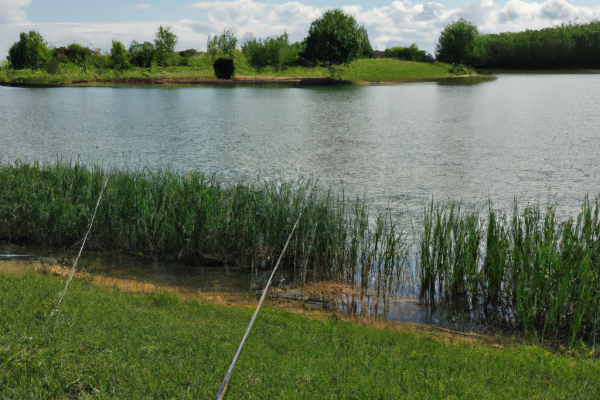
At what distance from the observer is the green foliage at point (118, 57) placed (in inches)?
2547

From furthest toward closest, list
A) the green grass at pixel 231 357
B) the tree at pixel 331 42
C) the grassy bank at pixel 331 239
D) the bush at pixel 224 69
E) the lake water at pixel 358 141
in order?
the tree at pixel 331 42, the bush at pixel 224 69, the lake water at pixel 358 141, the grassy bank at pixel 331 239, the green grass at pixel 231 357

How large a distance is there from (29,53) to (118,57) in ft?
41.5

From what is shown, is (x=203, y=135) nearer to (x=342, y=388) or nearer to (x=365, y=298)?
(x=365, y=298)

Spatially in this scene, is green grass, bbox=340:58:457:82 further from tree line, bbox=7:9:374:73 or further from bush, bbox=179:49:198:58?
bush, bbox=179:49:198:58

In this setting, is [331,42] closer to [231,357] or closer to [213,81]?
[213,81]

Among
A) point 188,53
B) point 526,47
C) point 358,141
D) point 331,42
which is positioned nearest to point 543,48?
point 526,47

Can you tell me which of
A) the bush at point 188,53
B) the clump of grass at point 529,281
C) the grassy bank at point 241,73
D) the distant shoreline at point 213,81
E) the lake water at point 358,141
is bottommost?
the clump of grass at point 529,281

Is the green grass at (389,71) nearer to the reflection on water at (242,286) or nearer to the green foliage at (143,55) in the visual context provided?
the green foliage at (143,55)

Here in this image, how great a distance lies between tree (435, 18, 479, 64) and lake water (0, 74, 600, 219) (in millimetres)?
41594

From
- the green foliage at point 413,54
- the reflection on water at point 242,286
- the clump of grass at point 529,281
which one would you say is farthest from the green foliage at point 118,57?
the clump of grass at point 529,281

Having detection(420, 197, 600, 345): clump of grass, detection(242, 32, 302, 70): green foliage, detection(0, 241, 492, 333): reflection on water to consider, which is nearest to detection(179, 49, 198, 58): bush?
detection(242, 32, 302, 70): green foliage

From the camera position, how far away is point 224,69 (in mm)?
61656

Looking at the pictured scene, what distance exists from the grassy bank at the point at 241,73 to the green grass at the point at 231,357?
57.8 meters

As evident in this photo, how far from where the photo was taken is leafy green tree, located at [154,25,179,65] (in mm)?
67750
